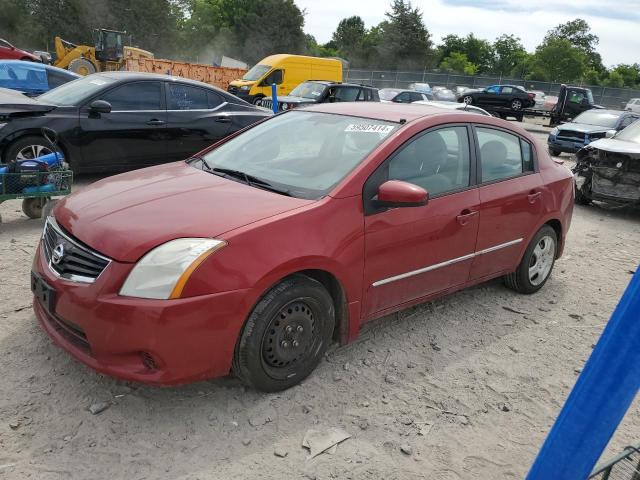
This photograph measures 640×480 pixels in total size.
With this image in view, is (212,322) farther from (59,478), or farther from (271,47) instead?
(271,47)

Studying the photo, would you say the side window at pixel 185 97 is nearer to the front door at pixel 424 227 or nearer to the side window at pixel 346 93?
the front door at pixel 424 227

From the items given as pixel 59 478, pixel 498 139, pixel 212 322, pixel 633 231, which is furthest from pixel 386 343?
pixel 633 231

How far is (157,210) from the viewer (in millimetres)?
2992

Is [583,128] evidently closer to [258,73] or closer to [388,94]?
[388,94]

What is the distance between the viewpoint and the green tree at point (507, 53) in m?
90.3

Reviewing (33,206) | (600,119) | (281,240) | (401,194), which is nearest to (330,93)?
(600,119)

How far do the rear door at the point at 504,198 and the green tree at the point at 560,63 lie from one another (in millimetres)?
65093

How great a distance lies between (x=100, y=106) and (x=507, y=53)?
316 feet

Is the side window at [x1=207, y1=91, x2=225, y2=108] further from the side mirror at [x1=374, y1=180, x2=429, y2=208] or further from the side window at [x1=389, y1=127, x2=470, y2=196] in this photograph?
the side mirror at [x1=374, y1=180, x2=429, y2=208]

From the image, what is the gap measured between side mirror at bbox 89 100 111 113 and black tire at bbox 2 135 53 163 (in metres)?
0.72

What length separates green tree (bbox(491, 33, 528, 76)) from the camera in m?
90.3

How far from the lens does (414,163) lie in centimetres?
365

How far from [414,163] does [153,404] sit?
2.17 meters

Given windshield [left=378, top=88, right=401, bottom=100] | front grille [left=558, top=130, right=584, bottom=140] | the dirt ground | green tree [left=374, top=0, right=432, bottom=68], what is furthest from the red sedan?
green tree [left=374, top=0, right=432, bottom=68]
